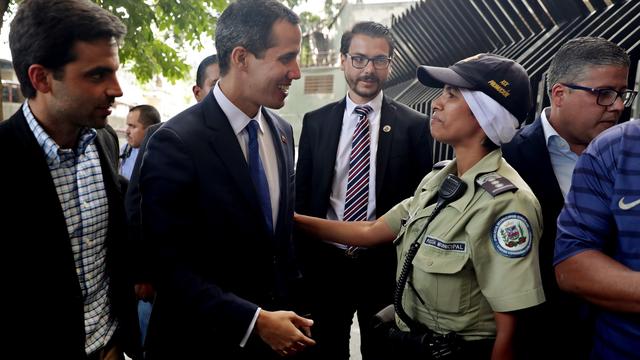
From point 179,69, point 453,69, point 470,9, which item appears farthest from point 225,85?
point 179,69

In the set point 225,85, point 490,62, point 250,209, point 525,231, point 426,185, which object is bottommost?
point 525,231

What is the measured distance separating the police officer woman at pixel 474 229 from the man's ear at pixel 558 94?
0.51m

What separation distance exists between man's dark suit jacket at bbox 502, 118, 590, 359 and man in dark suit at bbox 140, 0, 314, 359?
821mm

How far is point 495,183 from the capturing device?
1858 millimetres

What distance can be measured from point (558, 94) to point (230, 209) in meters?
1.67

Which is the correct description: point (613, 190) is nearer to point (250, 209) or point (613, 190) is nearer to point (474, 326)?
point (474, 326)

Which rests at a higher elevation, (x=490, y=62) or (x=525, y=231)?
(x=490, y=62)

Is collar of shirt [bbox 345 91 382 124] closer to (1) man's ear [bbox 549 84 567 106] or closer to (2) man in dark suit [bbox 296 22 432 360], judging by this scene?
(2) man in dark suit [bbox 296 22 432 360]

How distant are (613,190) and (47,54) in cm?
178

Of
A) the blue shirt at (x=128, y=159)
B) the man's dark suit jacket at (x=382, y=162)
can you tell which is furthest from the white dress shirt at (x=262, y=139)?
the blue shirt at (x=128, y=159)

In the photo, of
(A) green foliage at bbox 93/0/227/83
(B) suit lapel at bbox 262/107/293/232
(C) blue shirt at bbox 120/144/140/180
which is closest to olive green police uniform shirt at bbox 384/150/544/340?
(B) suit lapel at bbox 262/107/293/232

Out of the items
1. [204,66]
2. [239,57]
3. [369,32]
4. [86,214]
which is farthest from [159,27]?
[86,214]

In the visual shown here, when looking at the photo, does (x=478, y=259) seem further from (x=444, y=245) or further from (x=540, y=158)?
(x=540, y=158)

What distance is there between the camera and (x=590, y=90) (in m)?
2.38
